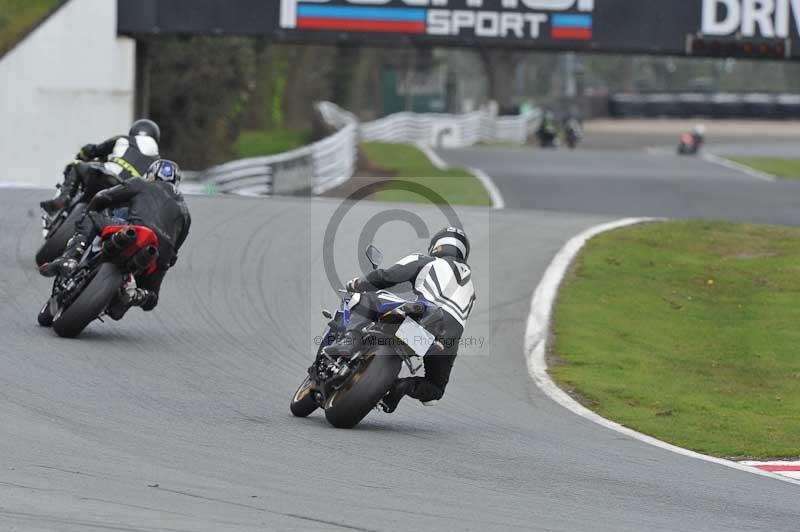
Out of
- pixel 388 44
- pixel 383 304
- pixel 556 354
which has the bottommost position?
pixel 556 354

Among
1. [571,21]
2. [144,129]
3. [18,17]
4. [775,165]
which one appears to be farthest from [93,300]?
[775,165]

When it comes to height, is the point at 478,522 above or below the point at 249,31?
below

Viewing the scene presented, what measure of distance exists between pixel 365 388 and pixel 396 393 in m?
0.47

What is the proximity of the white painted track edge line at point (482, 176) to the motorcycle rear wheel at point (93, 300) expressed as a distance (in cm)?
1334

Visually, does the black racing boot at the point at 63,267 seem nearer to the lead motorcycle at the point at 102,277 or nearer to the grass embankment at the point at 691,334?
the lead motorcycle at the point at 102,277

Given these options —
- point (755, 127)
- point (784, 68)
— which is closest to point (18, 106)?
point (755, 127)

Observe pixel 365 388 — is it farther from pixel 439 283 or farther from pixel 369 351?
pixel 439 283

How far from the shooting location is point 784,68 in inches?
4702

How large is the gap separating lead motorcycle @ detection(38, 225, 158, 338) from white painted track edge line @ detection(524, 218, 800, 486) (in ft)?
10.9

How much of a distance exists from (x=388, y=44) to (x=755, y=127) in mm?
42168

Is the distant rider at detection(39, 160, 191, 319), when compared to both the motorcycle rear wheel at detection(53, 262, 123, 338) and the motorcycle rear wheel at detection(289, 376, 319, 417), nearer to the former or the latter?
the motorcycle rear wheel at detection(53, 262, 123, 338)

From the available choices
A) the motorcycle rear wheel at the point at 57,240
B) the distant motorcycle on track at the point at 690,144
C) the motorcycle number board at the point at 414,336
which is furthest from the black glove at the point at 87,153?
the distant motorcycle on track at the point at 690,144

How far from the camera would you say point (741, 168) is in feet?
131

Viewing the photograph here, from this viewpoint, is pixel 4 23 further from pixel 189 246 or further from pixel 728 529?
pixel 728 529
